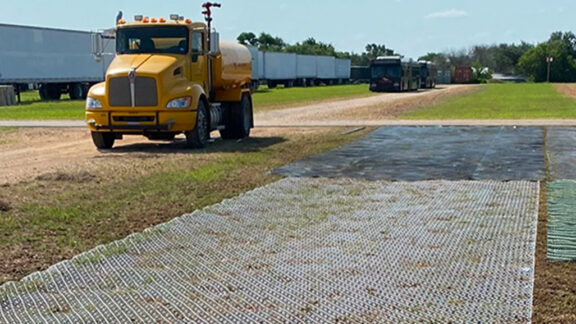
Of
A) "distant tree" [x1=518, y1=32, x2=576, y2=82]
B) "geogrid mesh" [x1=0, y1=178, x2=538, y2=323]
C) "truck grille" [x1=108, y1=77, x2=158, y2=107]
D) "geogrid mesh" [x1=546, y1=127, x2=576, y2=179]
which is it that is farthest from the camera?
"distant tree" [x1=518, y1=32, x2=576, y2=82]

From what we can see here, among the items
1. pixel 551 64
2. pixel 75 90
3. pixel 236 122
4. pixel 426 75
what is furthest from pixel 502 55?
pixel 236 122

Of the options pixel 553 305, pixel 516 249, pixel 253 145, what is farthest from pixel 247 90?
pixel 553 305

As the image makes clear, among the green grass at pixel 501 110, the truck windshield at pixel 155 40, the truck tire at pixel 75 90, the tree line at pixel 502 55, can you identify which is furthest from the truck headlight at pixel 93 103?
the tree line at pixel 502 55

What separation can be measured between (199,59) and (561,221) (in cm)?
1037

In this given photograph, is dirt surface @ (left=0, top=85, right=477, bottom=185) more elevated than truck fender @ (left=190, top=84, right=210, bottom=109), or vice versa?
truck fender @ (left=190, top=84, right=210, bottom=109)

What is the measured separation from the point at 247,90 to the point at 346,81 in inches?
3488

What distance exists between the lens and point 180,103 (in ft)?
50.8

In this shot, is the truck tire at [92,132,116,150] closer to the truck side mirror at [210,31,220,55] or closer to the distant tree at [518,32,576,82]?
the truck side mirror at [210,31,220,55]

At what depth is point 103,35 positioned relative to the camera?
1681 cm

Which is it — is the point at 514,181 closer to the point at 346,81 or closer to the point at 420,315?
the point at 420,315

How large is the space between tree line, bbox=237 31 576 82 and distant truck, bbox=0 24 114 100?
6768 cm

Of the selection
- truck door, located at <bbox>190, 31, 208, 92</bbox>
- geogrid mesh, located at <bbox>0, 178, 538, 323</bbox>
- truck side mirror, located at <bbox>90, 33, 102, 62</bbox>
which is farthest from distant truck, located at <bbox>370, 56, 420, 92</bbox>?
geogrid mesh, located at <bbox>0, 178, 538, 323</bbox>

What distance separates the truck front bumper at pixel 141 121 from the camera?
1536cm

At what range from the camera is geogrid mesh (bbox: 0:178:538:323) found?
16.4 feet
